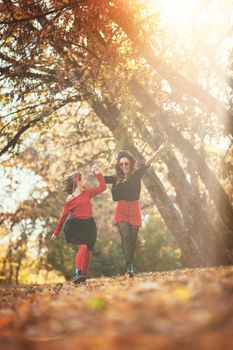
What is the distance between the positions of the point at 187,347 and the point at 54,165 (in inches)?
803

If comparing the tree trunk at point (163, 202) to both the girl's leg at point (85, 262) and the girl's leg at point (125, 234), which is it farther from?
the girl's leg at point (85, 262)

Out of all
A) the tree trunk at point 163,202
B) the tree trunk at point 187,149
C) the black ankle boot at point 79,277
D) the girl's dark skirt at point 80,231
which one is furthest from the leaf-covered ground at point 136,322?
the tree trunk at point 163,202

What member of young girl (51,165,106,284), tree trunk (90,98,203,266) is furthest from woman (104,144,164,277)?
tree trunk (90,98,203,266)

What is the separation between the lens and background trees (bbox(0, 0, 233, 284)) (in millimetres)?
7598

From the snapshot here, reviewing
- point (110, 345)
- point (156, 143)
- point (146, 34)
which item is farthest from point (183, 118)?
point (110, 345)

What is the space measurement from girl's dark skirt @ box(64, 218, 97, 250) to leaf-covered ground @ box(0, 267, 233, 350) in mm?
4857

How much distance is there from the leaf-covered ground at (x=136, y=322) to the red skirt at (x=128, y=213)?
17.3 ft

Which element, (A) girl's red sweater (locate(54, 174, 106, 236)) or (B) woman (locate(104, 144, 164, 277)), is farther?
(B) woman (locate(104, 144, 164, 277))

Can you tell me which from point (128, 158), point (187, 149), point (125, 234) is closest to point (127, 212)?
point (125, 234)

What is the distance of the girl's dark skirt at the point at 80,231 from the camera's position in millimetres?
8773

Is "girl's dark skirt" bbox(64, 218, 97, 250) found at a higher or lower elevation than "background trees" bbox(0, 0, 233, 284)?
lower

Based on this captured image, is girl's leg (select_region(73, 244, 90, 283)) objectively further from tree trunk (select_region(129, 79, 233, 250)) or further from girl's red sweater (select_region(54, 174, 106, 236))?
tree trunk (select_region(129, 79, 233, 250))

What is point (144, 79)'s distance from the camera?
10.8 meters

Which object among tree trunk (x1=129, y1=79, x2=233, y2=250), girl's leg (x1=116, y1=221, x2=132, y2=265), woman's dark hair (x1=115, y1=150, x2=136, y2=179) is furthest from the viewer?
tree trunk (x1=129, y1=79, x2=233, y2=250)
